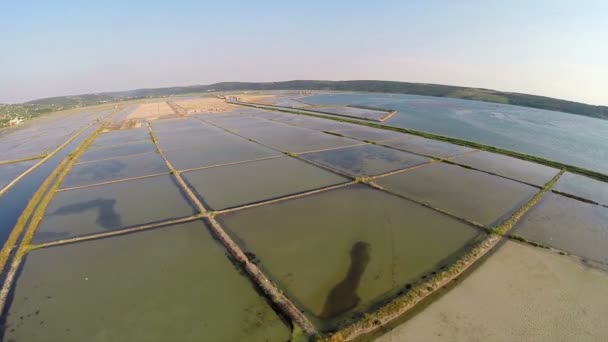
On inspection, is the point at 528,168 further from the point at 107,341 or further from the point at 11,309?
the point at 11,309

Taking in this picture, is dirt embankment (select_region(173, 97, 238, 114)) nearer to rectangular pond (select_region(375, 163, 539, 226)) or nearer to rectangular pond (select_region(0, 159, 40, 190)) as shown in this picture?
rectangular pond (select_region(0, 159, 40, 190))

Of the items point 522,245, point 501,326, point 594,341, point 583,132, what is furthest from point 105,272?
point 583,132

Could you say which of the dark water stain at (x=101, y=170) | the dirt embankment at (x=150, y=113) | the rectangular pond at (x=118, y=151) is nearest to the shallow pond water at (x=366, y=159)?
the dark water stain at (x=101, y=170)

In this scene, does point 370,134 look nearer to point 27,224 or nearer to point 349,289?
point 349,289

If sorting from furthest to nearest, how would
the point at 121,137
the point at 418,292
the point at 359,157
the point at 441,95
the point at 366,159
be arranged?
the point at 441,95 → the point at 121,137 → the point at 359,157 → the point at 366,159 → the point at 418,292

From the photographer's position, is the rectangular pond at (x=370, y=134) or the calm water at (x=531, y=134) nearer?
the calm water at (x=531, y=134)

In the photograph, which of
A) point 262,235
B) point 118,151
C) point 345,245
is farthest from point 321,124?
point 345,245

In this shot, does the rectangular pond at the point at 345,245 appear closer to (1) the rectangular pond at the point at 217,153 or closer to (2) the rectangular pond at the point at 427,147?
(1) the rectangular pond at the point at 217,153
